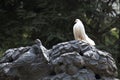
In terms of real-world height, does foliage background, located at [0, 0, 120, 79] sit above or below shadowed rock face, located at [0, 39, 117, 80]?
below

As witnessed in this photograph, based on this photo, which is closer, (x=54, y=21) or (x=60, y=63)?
(x=60, y=63)

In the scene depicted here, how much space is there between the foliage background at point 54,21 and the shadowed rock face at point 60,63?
355 centimetres

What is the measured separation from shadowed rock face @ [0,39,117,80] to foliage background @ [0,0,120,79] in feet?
11.7

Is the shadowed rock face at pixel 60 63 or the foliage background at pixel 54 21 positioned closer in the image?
the shadowed rock face at pixel 60 63

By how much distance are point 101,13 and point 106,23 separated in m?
0.44

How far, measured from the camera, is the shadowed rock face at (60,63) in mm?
3377

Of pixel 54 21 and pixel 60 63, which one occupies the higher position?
pixel 60 63

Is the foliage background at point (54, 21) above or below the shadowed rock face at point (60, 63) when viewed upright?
below

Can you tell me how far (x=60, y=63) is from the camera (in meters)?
3.40

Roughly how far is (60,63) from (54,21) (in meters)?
4.11

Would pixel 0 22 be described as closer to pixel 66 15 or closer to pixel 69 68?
pixel 66 15

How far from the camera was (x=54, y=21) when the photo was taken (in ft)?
24.5

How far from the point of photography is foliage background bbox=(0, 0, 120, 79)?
7305mm

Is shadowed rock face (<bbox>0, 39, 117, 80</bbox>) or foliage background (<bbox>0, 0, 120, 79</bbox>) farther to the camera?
foliage background (<bbox>0, 0, 120, 79</bbox>)
